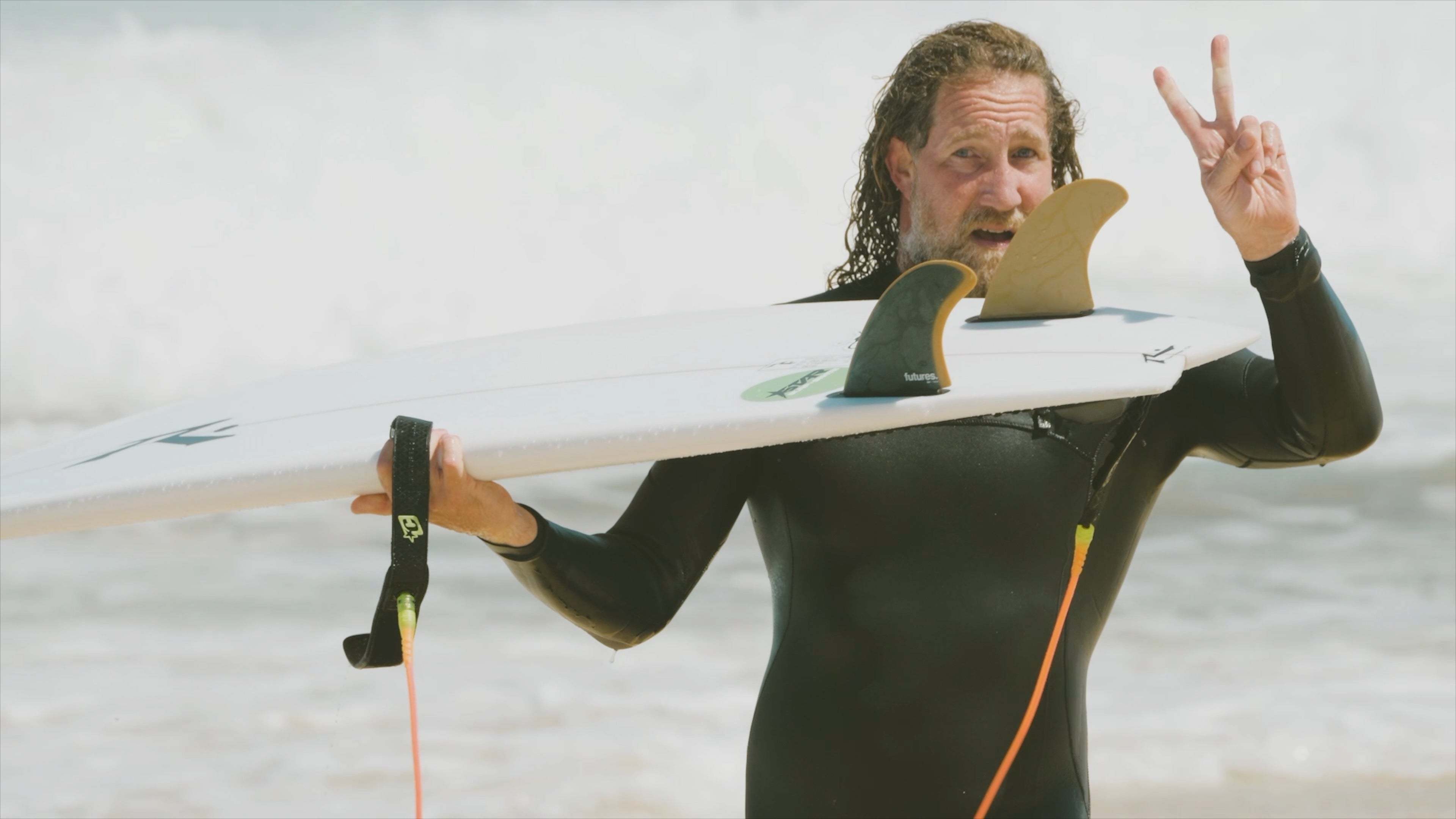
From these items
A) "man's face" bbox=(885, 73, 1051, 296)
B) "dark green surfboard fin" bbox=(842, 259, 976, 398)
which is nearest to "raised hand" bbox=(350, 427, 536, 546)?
"dark green surfboard fin" bbox=(842, 259, 976, 398)

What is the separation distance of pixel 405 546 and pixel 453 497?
0.10 metres

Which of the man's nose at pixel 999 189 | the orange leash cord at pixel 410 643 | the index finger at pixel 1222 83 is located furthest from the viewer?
the man's nose at pixel 999 189

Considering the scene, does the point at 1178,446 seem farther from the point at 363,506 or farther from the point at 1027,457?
the point at 363,506

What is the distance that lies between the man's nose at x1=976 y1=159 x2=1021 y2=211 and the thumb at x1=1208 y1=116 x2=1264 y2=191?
0.50m

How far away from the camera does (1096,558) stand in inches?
88.4

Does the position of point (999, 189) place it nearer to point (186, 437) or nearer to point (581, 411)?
point (581, 411)

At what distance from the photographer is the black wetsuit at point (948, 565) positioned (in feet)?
6.80

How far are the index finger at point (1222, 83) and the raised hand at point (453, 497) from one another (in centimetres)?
113

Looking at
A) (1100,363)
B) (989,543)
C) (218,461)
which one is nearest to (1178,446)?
(989,543)

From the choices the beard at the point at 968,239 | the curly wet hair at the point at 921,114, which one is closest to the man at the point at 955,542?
the beard at the point at 968,239

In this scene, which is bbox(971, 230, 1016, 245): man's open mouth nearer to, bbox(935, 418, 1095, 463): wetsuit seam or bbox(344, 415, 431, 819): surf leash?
bbox(935, 418, 1095, 463): wetsuit seam

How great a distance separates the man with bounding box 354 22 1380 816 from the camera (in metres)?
2.04

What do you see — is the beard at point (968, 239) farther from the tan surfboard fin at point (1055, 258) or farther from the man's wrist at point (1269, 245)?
the man's wrist at point (1269, 245)

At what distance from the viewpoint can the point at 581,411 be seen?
1.88m
